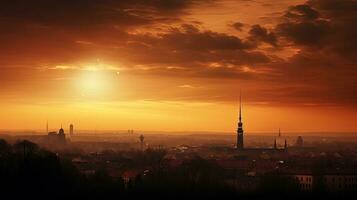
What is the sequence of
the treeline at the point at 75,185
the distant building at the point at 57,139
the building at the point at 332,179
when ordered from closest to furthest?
the treeline at the point at 75,185
the building at the point at 332,179
the distant building at the point at 57,139

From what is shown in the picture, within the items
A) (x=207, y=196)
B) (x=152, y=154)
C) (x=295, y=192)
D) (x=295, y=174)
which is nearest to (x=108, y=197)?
(x=207, y=196)

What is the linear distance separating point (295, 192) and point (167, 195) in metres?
9.31

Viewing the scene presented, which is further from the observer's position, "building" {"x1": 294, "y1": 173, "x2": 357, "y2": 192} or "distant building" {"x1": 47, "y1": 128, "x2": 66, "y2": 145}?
"distant building" {"x1": 47, "y1": 128, "x2": 66, "y2": 145}

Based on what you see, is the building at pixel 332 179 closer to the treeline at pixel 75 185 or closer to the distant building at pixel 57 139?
the treeline at pixel 75 185

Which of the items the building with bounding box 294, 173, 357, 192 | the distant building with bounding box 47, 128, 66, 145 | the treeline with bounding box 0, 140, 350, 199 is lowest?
the building with bounding box 294, 173, 357, 192

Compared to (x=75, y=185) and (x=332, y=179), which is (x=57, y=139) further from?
(x=75, y=185)

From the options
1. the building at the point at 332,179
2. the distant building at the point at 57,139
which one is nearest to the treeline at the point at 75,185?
the building at the point at 332,179

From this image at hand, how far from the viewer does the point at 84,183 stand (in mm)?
38938

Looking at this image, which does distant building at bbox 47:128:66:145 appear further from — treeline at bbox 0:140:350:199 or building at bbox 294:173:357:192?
treeline at bbox 0:140:350:199

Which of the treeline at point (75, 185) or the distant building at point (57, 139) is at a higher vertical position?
the treeline at point (75, 185)

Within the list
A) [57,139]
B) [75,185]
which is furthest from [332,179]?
[57,139]

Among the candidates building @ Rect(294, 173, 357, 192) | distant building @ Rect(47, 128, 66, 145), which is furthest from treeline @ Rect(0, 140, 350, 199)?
distant building @ Rect(47, 128, 66, 145)

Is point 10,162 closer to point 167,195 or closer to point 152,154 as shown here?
point 167,195

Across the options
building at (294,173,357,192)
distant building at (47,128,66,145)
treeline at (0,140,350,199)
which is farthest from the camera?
distant building at (47,128,66,145)
